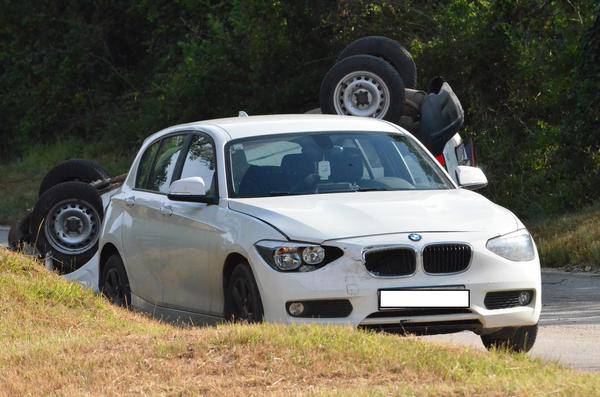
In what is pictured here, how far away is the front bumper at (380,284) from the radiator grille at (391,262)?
0.04 metres

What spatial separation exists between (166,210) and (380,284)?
233 centimetres

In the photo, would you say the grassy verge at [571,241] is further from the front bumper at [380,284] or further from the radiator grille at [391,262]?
the radiator grille at [391,262]

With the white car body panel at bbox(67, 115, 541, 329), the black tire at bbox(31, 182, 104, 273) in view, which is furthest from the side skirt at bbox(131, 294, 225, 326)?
the black tire at bbox(31, 182, 104, 273)

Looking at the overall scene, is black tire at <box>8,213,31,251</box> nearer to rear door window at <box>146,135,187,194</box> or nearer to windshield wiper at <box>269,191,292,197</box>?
rear door window at <box>146,135,187,194</box>

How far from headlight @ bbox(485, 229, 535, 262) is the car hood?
5 cm

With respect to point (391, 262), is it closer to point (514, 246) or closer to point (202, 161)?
point (514, 246)

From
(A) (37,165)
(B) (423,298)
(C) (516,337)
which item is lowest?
(A) (37,165)

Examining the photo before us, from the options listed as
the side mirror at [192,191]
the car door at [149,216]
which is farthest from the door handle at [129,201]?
the side mirror at [192,191]

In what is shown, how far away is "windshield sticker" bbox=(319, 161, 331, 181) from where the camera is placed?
32.8 feet

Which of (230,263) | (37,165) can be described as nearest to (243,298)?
(230,263)

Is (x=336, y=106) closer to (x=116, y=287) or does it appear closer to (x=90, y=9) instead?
(x=116, y=287)

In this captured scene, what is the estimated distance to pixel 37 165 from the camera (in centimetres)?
2975

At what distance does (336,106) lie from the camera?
16.6 metres

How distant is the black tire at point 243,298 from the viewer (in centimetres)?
891
